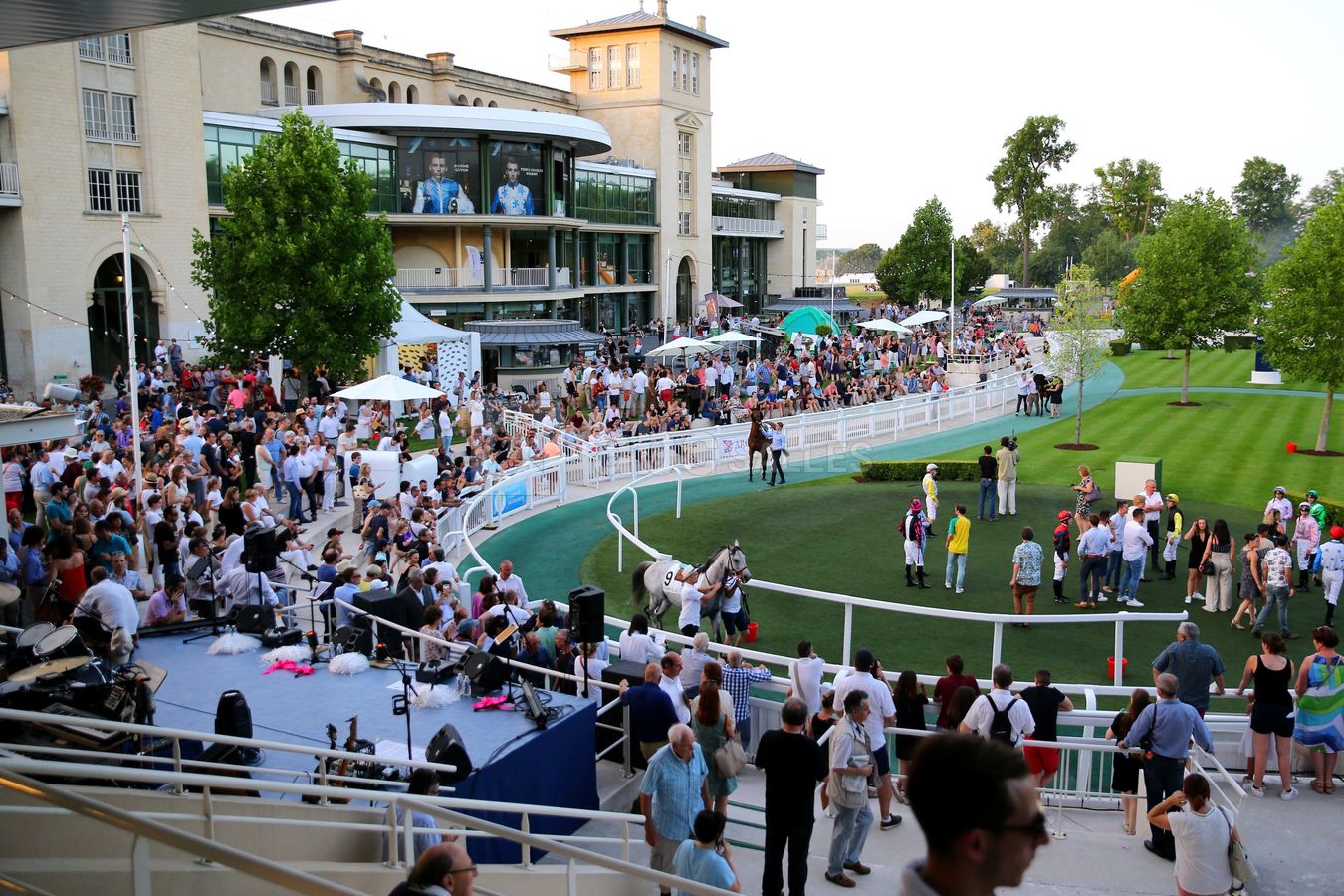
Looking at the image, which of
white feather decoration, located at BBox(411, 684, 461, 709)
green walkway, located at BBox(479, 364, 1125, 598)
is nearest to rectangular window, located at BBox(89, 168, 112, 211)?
green walkway, located at BBox(479, 364, 1125, 598)

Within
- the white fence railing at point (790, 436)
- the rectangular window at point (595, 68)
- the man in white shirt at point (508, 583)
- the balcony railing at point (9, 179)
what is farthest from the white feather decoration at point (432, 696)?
the rectangular window at point (595, 68)

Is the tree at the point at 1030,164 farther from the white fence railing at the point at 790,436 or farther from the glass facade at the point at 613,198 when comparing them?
the white fence railing at the point at 790,436

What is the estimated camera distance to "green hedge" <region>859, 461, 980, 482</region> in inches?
1038

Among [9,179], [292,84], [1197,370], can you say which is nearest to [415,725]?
[9,179]

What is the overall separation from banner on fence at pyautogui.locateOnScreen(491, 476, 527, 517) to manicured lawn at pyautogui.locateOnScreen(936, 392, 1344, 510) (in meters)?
11.6

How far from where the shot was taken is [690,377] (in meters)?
34.2

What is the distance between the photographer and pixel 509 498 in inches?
861

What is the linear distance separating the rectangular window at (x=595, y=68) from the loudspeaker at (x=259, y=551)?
58113 mm

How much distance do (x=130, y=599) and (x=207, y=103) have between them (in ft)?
142

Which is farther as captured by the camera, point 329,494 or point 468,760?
point 329,494

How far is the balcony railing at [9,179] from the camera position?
1316 inches

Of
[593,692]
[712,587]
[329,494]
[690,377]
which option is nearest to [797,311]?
[690,377]

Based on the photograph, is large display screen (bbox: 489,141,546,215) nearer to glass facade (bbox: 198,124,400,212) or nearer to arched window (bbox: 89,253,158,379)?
glass facade (bbox: 198,124,400,212)

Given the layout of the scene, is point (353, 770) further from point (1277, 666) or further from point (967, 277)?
point (967, 277)
